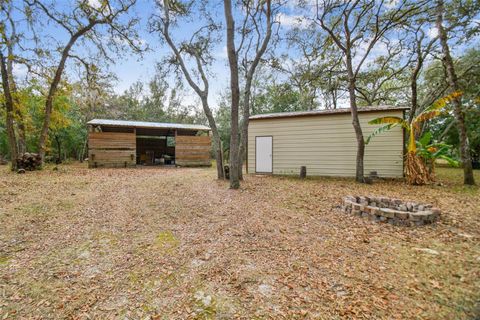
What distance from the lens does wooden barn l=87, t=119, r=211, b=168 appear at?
43.3 feet

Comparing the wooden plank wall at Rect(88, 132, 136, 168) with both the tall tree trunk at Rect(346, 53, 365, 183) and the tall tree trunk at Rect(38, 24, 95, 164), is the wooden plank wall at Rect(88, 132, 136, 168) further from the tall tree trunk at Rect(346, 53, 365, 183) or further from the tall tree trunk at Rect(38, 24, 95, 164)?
the tall tree trunk at Rect(346, 53, 365, 183)

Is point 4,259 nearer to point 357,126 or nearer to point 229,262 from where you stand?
point 229,262

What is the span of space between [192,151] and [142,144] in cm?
608

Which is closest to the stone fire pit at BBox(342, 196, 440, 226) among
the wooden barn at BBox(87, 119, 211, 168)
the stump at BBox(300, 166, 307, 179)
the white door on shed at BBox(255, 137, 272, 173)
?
the stump at BBox(300, 166, 307, 179)

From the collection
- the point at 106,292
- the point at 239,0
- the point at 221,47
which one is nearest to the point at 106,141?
the point at 221,47

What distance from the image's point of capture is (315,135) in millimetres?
10422

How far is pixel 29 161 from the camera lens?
10.2 meters

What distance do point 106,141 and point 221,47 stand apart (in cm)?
877

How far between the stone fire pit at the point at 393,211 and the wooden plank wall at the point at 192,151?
465 inches

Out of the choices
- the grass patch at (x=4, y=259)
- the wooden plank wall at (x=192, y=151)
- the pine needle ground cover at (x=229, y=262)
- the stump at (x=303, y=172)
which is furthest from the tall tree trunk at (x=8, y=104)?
the stump at (x=303, y=172)

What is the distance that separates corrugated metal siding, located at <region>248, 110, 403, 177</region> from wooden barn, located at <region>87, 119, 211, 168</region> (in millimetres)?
5189

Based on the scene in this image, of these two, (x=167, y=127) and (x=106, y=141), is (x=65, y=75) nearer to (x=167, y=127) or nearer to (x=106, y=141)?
(x=106, y=141)

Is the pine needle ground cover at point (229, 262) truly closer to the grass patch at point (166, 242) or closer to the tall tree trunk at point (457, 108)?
the grass patch at point (166, 242)

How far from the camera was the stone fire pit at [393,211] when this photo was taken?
411cm
